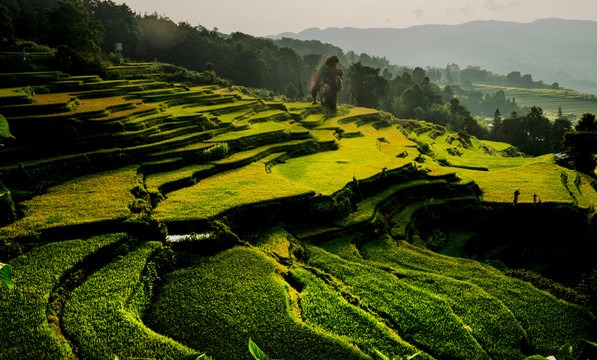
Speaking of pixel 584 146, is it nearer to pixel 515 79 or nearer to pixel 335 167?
pixel 335 167

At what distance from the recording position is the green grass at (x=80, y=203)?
855 cm

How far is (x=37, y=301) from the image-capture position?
636cm

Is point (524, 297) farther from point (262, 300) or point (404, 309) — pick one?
point (262, 300)

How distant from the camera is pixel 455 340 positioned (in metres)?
6.90

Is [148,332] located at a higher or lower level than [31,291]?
lower

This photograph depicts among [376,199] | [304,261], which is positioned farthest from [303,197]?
[376,199]

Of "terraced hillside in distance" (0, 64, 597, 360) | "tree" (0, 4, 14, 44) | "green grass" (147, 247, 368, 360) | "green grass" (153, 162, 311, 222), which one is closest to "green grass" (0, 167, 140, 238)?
"terraced hillside in distance" (0, 64, 597, 360)

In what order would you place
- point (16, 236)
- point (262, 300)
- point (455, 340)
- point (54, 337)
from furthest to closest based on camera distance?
point (16, 236)
point (262, 300)
point (455, 340)
point (54, 337)

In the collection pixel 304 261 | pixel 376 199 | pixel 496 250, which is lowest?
pixel 496 250

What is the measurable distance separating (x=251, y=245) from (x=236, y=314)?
309 centimetres

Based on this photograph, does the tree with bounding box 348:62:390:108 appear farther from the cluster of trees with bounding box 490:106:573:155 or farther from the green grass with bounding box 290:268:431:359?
the green grass with bounding box 290:268:431:359

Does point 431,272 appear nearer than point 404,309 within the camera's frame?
No

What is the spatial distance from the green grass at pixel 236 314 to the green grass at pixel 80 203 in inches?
129

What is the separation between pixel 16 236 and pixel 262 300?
6552 millimetres
